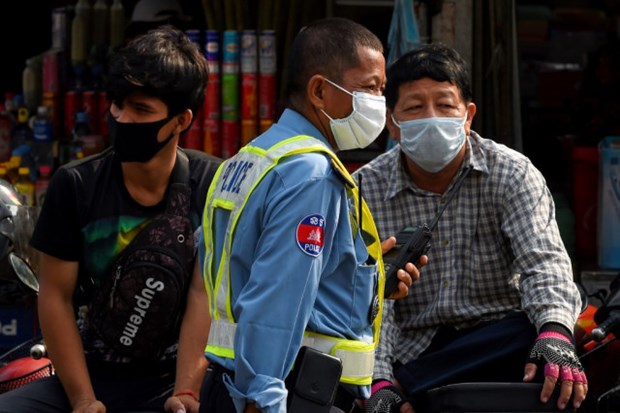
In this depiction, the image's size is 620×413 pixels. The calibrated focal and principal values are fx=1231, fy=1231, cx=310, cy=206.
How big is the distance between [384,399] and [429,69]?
100 centimetres

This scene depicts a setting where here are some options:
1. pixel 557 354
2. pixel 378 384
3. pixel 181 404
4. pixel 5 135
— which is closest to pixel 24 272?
pixel 181 404

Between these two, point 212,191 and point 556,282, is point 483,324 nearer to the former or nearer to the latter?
point 556,282

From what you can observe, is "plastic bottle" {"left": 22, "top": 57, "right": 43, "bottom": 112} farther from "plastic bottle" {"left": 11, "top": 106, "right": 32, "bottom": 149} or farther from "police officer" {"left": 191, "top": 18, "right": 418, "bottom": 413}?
"police officer" {"left": 191, "top": 18, "right": 418, "bottom": 413}

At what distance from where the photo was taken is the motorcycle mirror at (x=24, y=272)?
4.16m

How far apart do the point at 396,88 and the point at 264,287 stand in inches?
51.7

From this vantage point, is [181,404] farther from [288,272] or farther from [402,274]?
[288,272]

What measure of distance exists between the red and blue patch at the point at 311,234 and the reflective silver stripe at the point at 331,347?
0.23 metres

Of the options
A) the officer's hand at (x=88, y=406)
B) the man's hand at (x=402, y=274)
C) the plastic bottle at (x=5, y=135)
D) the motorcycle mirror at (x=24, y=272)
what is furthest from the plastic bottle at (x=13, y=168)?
the man's hand at (x=402, y=274)

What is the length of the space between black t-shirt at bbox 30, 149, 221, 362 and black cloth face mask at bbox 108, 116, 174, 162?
0.31 ft

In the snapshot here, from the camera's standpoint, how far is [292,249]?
105 inches

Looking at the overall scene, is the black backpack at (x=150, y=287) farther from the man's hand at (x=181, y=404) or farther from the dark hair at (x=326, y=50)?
the dark hair at (x=326, y=50)

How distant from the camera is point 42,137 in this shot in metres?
6.17

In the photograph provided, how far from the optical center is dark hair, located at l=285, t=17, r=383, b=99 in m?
2.90

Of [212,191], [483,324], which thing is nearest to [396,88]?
[483,324]
